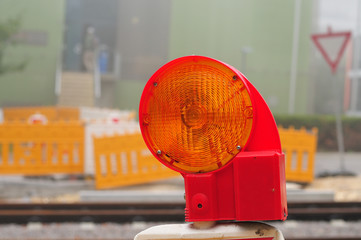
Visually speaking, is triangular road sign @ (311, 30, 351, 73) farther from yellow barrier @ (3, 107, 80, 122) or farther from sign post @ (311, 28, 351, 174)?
yellow barrier @ (3, 107, 80, 122)

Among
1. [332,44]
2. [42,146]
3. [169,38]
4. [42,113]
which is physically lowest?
[42,113]

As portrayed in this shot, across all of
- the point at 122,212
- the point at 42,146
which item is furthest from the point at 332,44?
the point at 122,212

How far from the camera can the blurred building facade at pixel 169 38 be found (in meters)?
26.4

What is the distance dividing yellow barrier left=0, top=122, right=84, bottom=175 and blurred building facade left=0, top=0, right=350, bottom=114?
53.9ft

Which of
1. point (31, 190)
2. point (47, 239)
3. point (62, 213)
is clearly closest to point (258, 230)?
point (47, 239)

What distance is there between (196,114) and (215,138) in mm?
93

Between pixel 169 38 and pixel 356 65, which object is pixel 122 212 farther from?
pixel 169 38

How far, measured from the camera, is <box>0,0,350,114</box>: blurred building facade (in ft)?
86.5

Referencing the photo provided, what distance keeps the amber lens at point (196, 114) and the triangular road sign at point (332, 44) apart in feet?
30.0

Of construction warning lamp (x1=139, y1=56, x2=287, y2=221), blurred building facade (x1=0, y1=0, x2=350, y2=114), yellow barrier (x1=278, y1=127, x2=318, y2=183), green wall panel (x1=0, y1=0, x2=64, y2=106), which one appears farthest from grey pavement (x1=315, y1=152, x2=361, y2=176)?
green wall panel (x1=0, y1=0, x2=64, y2=106)

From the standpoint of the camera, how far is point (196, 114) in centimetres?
149

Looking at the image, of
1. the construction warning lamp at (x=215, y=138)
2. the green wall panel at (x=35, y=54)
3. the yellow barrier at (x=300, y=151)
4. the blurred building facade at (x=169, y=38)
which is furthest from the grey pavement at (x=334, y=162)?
the green wall panel at (x=35, y=54)

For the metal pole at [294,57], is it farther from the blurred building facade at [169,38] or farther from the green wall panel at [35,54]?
the green wall panel at [35,54]

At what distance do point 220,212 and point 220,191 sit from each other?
0.06 m
